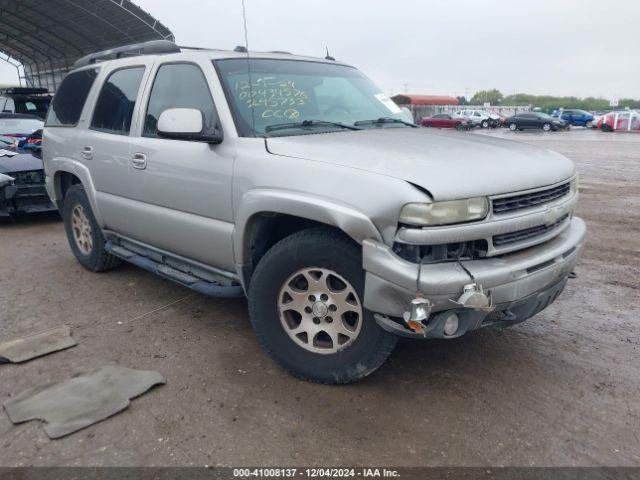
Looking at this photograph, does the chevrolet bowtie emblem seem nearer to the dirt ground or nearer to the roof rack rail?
the dirt ground

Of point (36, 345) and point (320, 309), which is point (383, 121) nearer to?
point (320, 309)

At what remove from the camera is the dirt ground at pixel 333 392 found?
2521 millimetres

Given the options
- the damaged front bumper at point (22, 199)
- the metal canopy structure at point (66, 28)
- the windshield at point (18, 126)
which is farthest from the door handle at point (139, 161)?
the metal canopy structure at point (66, 28)

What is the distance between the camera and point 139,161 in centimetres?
392

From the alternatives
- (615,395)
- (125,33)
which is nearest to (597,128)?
(125,33)

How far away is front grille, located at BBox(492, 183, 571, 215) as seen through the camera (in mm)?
2670

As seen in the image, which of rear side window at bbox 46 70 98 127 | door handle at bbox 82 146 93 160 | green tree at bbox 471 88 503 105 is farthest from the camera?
green tree at bbox 471 88 503 105

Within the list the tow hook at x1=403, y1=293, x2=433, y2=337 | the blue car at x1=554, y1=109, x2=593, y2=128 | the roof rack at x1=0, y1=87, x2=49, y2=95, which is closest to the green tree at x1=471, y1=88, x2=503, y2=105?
the blue car at x1=554, y1=109, x2=593, y2=128

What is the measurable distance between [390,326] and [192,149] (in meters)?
1.79

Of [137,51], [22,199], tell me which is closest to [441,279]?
[137,51]

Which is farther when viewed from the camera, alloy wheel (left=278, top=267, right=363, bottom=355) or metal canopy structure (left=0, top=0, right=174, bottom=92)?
metal canopy structure (left=0, top=0, right=174, bottom=92)

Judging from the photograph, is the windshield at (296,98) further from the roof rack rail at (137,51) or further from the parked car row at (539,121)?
the parked car row at (539,121)

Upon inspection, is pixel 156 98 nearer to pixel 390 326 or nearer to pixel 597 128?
pixel 390 326

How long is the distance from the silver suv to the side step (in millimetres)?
16
